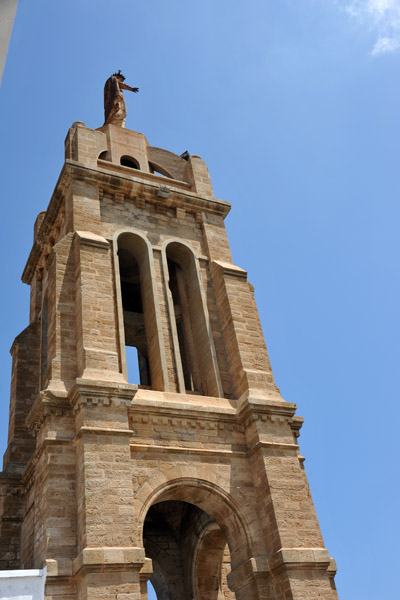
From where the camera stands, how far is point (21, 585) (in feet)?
30.9

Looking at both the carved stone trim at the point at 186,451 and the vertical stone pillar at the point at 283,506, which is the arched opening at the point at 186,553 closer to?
the carved stone trim at the point at 186,451

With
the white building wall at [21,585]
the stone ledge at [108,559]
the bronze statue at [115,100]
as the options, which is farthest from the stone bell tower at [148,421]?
the bronze statue at [115,100]

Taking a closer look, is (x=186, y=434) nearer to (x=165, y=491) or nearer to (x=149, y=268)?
(x=165, y=491)

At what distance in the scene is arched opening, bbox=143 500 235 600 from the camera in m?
14.6

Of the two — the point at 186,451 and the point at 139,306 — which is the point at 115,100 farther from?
the point at 186,451

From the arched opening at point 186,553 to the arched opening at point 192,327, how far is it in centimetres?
334

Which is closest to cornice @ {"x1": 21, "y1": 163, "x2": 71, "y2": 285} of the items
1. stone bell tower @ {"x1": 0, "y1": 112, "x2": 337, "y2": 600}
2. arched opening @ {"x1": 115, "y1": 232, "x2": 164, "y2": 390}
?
stone bell tower @ {"x1": 0, "y1": 112, "x2": 337, "y2": 600}

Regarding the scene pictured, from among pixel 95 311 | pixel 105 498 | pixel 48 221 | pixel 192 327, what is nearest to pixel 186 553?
pixel 105 498

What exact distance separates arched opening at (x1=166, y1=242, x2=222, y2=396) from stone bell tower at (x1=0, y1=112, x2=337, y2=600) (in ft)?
0.18

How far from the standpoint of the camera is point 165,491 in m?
11.7

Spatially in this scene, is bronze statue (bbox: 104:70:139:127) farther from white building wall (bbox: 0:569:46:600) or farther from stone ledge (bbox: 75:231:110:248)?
white building wall (bbox: 0:569:46:600)

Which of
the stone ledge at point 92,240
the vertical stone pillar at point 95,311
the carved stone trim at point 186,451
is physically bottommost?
the carved stone trim at point 186,451

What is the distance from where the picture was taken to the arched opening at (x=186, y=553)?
14.6 m

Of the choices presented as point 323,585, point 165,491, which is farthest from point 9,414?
point 323,585
